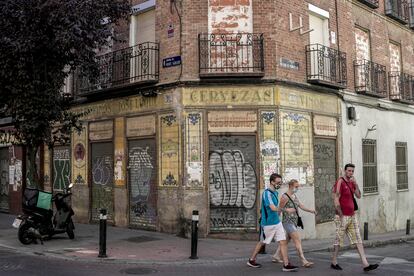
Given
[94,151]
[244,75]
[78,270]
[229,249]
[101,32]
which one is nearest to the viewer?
[78,270]

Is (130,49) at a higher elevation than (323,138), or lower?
higher

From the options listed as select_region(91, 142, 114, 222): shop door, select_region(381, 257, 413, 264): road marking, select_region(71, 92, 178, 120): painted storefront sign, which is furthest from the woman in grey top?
select_region(91, 142, 114, 222): shop door

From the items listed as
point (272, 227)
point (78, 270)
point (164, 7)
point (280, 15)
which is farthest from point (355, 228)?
point (164, 7)

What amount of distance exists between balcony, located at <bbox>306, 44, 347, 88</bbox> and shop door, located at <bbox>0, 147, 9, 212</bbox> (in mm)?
13219

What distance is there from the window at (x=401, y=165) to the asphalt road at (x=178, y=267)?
8649 mm

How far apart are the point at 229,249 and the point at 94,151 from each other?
22.4 ft

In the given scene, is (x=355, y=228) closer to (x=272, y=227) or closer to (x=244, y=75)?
(x=272, y=227)

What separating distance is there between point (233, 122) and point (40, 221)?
5.47m

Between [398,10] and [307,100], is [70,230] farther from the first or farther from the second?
[398,10]

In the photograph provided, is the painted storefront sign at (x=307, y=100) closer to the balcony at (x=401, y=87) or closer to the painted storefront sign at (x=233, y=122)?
the painted storefront sign at (x=233, y=122)

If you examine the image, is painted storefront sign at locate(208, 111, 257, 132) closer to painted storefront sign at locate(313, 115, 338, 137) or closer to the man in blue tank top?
painted storefront sign at locate(313, 115, 338, 137)

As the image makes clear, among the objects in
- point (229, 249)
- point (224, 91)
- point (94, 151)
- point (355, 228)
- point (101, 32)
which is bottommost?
point (229, 249)

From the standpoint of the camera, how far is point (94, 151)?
1612 cm

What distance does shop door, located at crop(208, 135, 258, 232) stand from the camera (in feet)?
42.1
